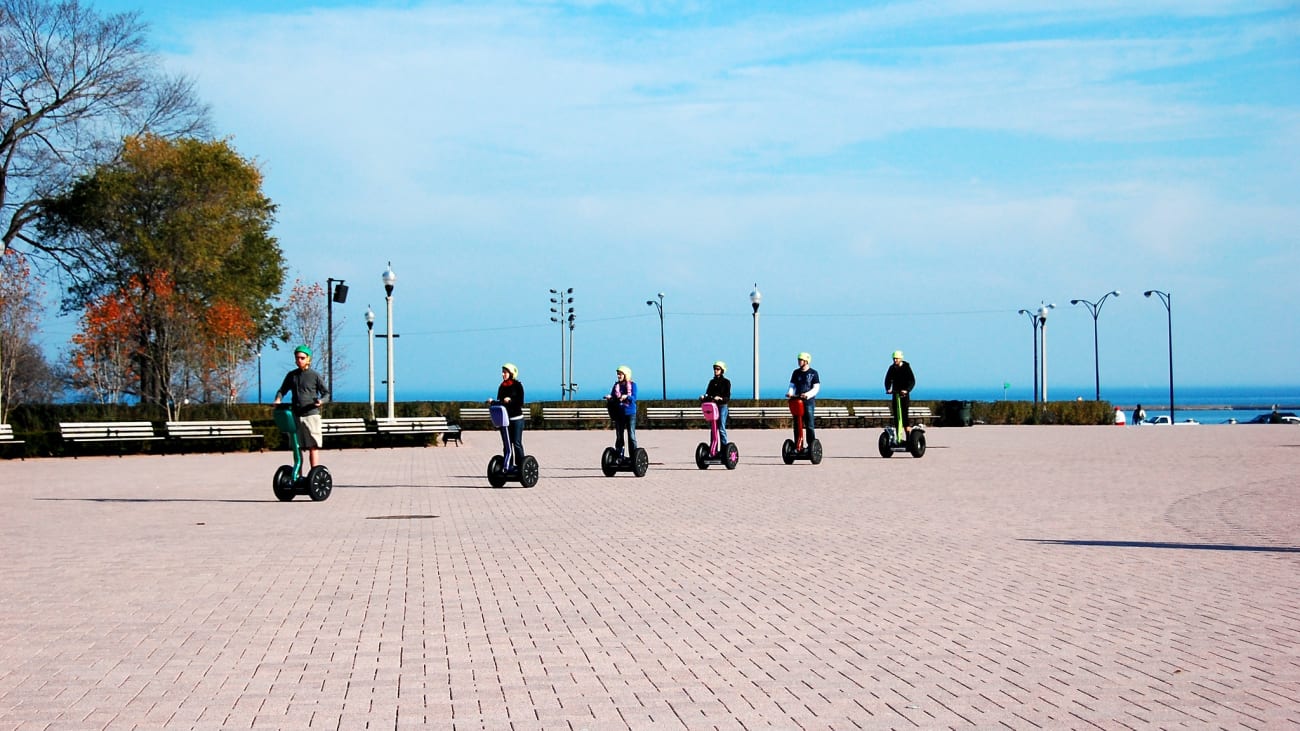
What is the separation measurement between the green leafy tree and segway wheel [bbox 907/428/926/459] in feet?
94.3

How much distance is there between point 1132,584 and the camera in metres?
9.28

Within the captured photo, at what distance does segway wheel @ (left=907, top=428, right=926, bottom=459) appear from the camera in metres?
25.4

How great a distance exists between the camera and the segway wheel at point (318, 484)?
17000mm

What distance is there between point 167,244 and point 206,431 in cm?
1803

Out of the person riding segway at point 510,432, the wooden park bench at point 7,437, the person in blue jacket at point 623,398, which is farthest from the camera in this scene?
the wooden park bench at point 7,437

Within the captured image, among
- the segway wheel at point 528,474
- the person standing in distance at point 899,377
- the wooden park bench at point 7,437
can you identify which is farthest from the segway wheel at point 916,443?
the wooden park bench at point 7,437

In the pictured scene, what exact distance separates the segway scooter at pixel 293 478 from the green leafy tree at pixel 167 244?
99.4 ft

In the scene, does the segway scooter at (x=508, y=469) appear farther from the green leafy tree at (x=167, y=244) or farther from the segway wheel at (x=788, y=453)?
the green leafy tree at (x=167, y=244)

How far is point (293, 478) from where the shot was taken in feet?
55.9

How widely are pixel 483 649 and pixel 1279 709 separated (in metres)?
3.92

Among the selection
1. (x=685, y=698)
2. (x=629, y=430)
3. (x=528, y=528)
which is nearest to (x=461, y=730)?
(x=685, y=698)

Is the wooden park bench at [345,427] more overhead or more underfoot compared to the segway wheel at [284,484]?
more overhead

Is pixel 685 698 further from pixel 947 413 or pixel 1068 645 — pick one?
pixel 947 413

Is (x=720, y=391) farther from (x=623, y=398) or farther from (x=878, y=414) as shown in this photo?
(x=878, y=414)
